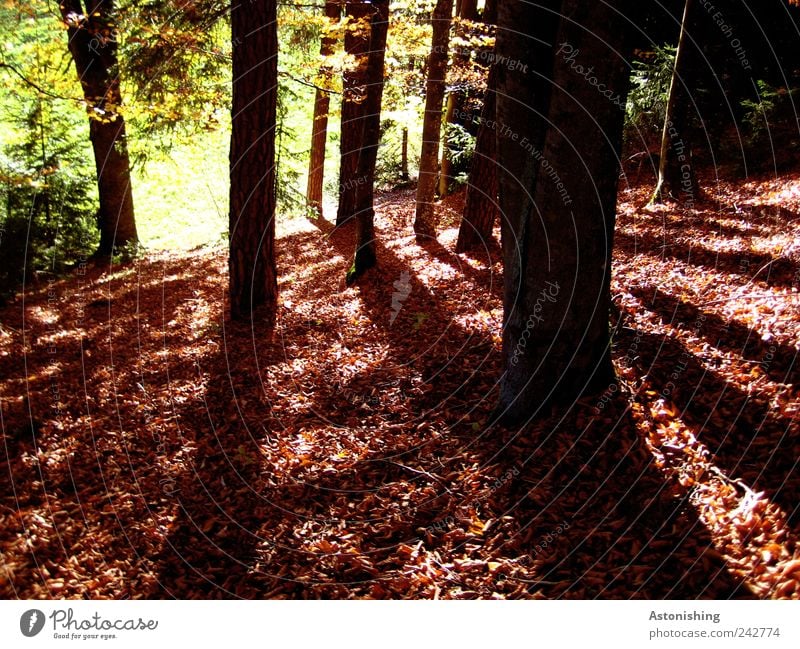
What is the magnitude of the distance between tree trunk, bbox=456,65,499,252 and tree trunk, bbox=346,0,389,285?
6.79ft

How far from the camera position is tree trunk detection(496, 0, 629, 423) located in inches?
157

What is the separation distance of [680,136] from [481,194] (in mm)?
4234

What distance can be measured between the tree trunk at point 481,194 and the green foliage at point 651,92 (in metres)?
3.48

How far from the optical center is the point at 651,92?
476 inches

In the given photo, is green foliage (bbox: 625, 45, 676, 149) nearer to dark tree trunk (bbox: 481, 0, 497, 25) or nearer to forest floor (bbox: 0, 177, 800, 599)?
dark tree trunk (bbox: 481, 0, 497, 25)

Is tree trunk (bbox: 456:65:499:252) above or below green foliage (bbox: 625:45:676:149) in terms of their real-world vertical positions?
below

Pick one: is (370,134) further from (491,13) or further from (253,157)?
(491,13)

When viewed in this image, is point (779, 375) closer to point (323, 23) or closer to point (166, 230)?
point (323, 23)

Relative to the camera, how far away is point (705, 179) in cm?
1196

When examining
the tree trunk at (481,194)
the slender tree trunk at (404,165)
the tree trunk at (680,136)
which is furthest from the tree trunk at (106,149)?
the tree trunk at (680,136)

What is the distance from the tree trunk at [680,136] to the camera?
389 inches

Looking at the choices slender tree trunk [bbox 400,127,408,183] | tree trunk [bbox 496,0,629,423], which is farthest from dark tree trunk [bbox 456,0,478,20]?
tree trunk [bbox 496,0,629,423]

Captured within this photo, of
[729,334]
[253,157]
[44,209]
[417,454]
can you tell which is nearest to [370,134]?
[253,157]

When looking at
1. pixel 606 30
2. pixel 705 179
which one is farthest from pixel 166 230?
pixel 606 30
